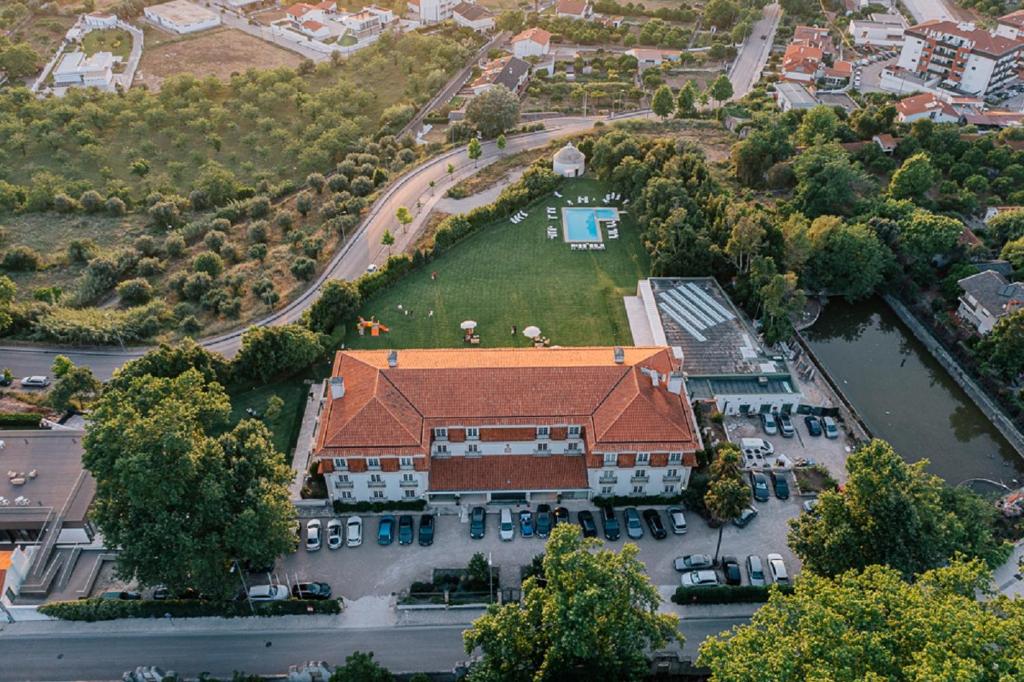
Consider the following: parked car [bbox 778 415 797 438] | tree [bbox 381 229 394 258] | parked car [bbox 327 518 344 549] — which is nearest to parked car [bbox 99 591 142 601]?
parked car [bbox 327 518 344 549]

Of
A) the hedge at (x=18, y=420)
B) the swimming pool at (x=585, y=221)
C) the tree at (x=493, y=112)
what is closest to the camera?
the hedge at (x=18, y=420)

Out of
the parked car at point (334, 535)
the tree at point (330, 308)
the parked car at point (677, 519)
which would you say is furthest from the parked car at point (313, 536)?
the parked car at point (677, 519)

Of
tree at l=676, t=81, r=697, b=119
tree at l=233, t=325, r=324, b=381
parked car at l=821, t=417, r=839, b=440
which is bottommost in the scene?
parked car at l=821, t=417, r=839, b=440

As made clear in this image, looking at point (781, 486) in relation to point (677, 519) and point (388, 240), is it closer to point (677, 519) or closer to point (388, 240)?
point (677, 519)

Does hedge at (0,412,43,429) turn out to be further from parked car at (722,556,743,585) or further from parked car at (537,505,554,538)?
parked car at (722,556,743,585)

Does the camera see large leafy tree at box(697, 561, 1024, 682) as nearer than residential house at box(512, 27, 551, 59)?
Yes

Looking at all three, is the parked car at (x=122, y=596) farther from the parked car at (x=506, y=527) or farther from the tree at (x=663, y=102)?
the tree at (x=663, y=102)

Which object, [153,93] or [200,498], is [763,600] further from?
[153,93]


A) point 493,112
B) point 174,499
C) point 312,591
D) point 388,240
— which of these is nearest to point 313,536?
point 312,591
